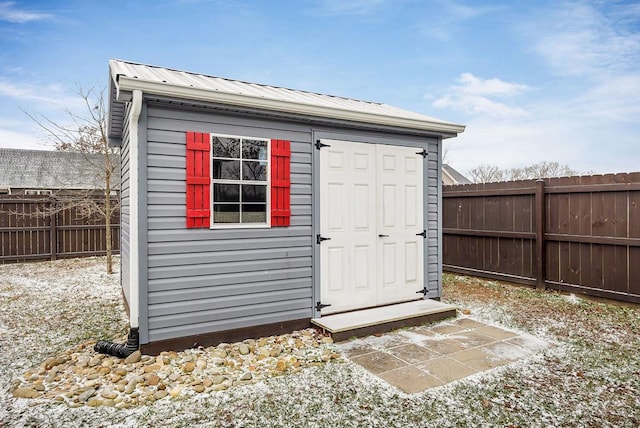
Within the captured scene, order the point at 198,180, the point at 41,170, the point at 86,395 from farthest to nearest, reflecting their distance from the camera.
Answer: the point at 41,170 → the point at 198,180 → the point at 86,395

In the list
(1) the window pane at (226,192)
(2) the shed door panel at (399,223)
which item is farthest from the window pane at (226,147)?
(2) the shed door panel at (399,223)

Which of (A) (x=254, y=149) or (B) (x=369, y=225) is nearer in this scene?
Answer: (A) (x=254, y=149)

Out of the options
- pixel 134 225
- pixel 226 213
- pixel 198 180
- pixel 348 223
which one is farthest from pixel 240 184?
pixel 348 223

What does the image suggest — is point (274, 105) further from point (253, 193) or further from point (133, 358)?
point (133, 358)

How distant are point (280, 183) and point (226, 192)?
22.9 inches

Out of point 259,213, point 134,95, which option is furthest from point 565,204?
point 134,95

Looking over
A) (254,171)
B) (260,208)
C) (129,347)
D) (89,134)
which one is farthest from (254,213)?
(89,134)

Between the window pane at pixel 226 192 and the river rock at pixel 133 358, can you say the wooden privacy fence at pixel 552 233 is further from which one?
the river rock at pixel 133 358

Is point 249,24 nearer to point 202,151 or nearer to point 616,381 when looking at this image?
point 202,151

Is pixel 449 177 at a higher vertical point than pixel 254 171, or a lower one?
higher

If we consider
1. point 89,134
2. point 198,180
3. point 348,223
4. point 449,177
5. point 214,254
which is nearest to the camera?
point 198,180

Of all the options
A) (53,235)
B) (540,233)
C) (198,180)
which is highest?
(198,180)

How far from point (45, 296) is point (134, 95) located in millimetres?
4502

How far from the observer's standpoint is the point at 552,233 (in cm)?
573
